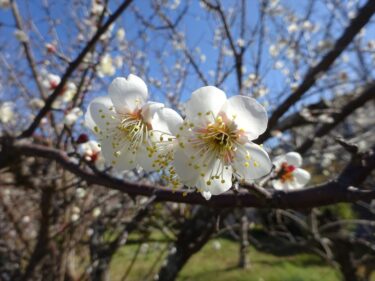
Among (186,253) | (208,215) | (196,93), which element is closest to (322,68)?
(208,215)

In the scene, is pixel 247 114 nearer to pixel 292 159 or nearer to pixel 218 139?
pixel 218 139

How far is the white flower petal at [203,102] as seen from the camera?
2.66 feet

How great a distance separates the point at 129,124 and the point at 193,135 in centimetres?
24

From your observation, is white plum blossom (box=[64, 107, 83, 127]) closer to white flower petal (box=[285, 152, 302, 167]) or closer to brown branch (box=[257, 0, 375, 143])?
brown branch (box=[257, 0, 375, 143])

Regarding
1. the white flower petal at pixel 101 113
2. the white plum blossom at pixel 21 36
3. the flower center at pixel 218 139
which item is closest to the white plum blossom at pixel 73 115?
the white plum blossom at pixel 21 36

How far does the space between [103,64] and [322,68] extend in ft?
6.64

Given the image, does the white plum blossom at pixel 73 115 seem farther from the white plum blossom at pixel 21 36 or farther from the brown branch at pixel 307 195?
the brown branch at pixel 307 195

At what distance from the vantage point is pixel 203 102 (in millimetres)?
827

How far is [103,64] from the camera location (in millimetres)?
3186

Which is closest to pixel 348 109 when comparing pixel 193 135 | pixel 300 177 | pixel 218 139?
pixel 300 177

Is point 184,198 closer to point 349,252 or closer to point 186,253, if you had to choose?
point 186,253

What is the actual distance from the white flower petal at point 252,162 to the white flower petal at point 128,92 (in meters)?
0.32

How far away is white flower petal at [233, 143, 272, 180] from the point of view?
33.6 inches

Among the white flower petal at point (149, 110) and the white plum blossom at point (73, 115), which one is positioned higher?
the white plum blossom at point (73, 115)
